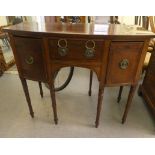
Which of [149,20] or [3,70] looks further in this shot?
[3,70]

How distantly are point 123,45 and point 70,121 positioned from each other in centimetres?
79

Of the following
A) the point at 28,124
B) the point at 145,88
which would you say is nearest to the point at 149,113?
the point at 145,88

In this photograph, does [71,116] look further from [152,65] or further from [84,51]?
[152,65]

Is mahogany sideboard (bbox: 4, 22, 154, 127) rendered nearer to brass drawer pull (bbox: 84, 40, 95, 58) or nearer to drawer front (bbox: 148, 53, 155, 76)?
brass drawer pull (bbox: 84, 40, 95, 58)

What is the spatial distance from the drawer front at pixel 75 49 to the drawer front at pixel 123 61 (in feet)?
0.28

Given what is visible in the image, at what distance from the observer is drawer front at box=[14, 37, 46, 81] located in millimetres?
962

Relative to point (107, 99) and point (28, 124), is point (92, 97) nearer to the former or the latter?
point (107, 99)

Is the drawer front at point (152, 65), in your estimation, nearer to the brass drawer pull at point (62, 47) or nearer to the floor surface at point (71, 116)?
the floor surface at point (71, 116)

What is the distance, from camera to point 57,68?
104 cm

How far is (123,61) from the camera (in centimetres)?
99

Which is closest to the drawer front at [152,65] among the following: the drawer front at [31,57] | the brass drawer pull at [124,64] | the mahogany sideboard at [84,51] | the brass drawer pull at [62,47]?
the mahogany sideboard at [84,51]
